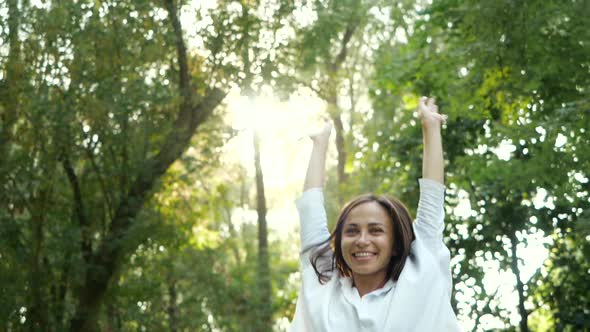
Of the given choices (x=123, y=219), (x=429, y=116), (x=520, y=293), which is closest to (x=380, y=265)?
(x=429, y=116)

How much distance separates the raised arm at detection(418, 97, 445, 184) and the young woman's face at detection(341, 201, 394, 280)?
0.22 m

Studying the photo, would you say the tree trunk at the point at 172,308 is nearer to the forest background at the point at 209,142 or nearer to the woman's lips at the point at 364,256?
the forest background at the point at 209,142

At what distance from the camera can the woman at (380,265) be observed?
2.88 m

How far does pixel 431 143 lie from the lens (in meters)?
3.24

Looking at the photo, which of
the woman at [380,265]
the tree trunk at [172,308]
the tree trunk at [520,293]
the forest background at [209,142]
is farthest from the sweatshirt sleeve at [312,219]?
the tree trunk at [172,308]

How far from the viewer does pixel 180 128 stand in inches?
433

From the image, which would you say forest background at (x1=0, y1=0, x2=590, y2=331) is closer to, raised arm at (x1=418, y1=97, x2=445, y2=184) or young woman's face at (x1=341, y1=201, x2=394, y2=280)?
raised arm at (x1=418, y1=97, x2=445, y2=184)

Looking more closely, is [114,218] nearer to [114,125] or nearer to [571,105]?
[114,125]

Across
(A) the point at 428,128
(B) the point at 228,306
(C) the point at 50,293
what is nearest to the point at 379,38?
(B) the point at 228,306

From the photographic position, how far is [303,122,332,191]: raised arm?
339 centimetres

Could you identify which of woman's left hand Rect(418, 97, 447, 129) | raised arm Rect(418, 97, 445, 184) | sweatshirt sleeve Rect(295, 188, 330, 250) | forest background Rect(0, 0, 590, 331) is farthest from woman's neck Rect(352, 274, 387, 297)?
forest background Rect(0, 0, 590, 331)

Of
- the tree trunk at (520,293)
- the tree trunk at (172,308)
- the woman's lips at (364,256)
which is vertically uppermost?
the tree trunk at (172,308)

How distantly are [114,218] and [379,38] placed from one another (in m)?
8.48

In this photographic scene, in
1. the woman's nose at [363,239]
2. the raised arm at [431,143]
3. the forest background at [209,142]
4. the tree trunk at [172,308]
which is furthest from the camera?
the tree trunk at [172,308]
